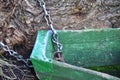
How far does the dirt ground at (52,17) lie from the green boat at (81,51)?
0.17 meters

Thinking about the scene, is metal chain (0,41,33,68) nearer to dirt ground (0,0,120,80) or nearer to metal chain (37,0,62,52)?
dirt ground (0,0,120,80)

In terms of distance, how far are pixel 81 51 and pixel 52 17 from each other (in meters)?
0.31

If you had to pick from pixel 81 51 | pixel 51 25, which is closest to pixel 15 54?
pixel 51 25

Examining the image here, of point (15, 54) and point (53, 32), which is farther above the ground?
point (53, 32)

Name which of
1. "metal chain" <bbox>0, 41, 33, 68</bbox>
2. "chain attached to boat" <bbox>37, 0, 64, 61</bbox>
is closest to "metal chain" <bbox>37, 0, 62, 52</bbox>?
"chain attached to boat" <bbox>37, 0, 64, 61</bbox>

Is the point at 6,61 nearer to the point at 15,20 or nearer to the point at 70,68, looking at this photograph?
the point at 15,20

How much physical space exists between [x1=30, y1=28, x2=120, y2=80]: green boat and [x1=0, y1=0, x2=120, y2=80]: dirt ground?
6.6 inches

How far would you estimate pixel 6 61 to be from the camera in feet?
6.37

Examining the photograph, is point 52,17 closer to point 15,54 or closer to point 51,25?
point 51,25

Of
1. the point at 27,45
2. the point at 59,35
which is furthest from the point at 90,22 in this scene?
the point at 27,45

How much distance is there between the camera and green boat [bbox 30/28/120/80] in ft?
5.15

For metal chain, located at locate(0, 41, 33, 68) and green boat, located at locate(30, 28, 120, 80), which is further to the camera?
metal chain, located at locate(0, 41, 33, 68)

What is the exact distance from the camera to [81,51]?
1883mm

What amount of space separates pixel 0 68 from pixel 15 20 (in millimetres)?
352
